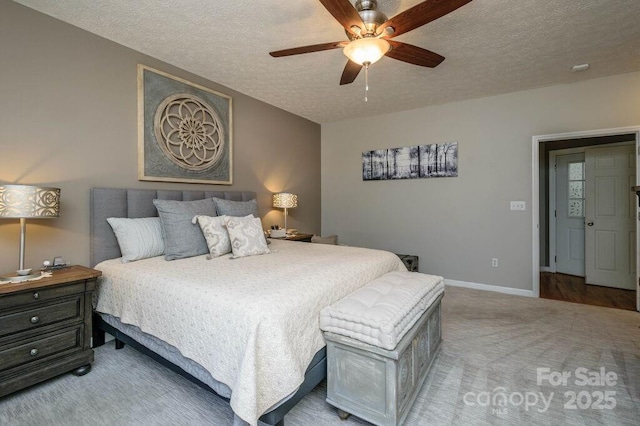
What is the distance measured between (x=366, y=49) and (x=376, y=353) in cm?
187

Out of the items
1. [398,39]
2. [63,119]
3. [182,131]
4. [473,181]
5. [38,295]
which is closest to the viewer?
[38,295]

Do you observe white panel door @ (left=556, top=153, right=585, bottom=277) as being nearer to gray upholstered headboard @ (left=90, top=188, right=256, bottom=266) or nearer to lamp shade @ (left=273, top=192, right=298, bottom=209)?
lamp shade @ (left=273, top=192, right=298, bottom=209)

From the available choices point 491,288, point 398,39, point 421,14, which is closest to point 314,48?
point 421,14

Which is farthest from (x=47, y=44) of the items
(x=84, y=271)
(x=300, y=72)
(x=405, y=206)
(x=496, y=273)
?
(x=496, y=273)

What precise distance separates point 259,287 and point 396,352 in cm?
80

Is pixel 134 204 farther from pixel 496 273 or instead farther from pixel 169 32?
pixel 496 273

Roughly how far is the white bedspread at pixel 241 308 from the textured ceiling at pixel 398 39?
1940mm

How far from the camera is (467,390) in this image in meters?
1.91

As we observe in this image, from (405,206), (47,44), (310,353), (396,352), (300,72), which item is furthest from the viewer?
(405,206)

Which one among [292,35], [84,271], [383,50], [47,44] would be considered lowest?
[84,271]

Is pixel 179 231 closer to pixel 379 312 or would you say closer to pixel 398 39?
pixel 379 312

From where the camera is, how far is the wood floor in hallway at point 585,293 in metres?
3.55

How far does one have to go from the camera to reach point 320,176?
18.2ft

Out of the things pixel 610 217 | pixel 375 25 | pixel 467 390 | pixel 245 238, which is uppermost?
pixel 375 25
